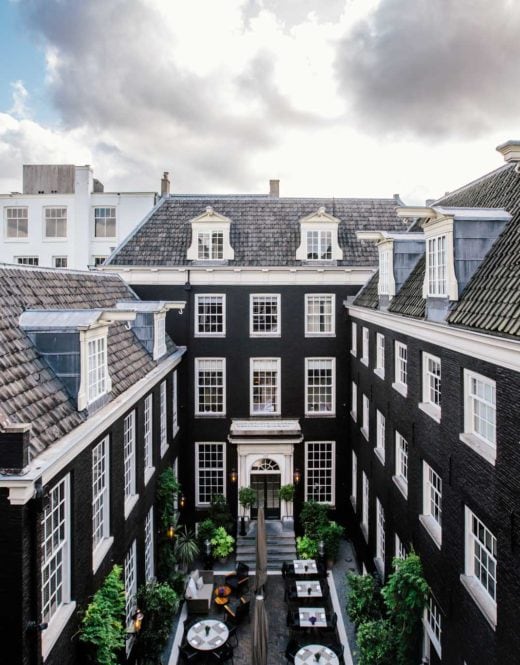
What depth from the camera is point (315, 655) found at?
14172mm

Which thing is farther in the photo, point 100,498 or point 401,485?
point 401,485

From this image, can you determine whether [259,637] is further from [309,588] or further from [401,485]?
[401,485]

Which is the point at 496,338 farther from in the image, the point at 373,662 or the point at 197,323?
the point at 197,323

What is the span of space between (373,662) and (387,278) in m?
11.4

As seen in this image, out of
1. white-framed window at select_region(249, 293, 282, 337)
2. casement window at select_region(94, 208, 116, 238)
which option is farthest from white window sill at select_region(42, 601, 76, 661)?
casement window at select_region(94, 208, 116, 238)

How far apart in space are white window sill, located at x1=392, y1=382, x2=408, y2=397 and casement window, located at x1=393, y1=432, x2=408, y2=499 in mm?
1407

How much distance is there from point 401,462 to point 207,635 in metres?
8.16

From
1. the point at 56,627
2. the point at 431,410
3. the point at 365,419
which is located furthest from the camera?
the point at 365,419

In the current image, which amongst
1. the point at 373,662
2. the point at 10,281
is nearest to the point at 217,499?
the point at 373,662

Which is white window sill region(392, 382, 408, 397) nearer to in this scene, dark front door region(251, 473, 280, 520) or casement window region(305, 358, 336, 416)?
casement window region(305, 358, 336, 416)

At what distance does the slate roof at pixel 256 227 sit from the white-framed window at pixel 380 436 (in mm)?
8802

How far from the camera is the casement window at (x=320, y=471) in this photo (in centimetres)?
2420

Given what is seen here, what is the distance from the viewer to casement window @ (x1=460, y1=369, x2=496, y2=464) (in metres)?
8.98

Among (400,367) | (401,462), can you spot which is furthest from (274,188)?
(401,462)
